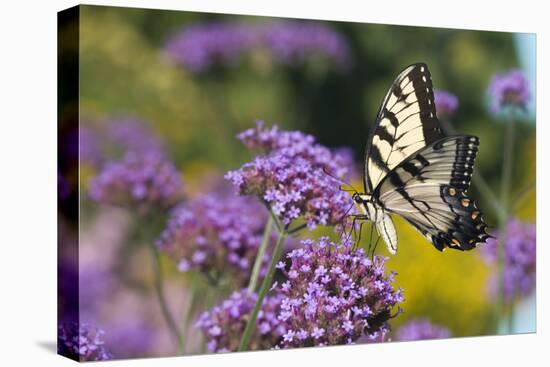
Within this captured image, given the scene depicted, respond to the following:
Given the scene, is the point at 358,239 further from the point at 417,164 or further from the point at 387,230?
the point at 387,230

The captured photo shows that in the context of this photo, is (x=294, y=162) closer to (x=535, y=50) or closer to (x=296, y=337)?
(x=296, y=337)

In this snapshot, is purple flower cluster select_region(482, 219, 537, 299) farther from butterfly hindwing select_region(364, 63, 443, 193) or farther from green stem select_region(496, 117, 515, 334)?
butterfly hindwing select_region(364, 63, 443, 193)

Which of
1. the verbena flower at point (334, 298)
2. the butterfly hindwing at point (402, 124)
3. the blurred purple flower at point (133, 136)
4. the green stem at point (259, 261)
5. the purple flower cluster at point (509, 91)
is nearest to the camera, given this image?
the verbena flower at point (334, 298)

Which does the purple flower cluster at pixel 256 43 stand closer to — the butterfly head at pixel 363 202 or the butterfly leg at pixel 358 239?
the butterfly head at pixel 363 202

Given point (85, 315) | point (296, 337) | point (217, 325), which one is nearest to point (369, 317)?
point (296, 337)

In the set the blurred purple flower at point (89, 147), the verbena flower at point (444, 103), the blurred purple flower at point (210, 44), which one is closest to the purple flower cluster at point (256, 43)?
the blurred purple flower at point (210, 44)

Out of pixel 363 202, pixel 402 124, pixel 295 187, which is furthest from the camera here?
pixel 363 202

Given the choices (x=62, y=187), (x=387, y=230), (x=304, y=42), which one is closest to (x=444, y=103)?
(x=304, y=42)

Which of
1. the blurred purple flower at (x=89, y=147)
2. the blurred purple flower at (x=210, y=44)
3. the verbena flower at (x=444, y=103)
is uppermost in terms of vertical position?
the blurred purple flower at (x=210, y=44)
